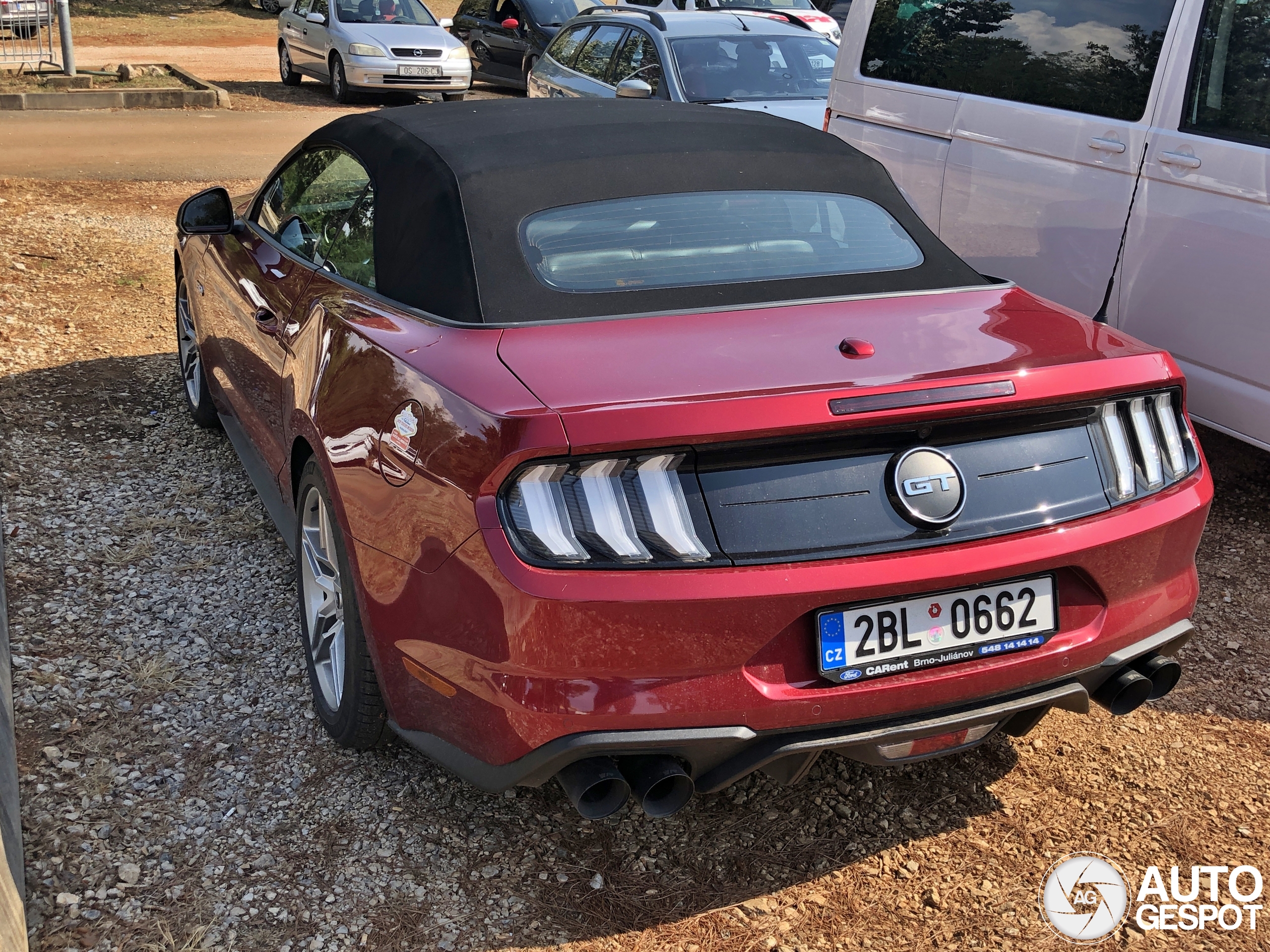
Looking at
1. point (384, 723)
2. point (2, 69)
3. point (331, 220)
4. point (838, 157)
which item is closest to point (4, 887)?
point (384, 723)

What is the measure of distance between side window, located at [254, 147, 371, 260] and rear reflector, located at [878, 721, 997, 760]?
2.19 metres

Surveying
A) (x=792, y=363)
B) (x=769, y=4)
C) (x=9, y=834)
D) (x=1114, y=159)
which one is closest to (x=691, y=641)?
(x=792, y=363)

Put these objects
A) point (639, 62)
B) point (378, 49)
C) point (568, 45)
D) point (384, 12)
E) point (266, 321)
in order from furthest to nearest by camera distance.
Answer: point (384, 12), point (378, 49), point (568, 45), point (639, 62), point (266, 321)

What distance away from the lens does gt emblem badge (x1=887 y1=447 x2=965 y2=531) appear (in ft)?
7.90

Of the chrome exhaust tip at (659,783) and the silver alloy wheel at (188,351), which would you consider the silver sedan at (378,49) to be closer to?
the silver alloy wheel at (188,351)

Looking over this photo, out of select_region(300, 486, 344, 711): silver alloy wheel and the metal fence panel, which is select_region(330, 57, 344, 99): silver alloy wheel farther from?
select_region(300, 486, 344, 711): silver alloy wheel

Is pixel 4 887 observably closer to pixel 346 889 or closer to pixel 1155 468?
pixel 346 889

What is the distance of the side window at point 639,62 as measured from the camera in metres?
8.98

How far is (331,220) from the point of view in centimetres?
369

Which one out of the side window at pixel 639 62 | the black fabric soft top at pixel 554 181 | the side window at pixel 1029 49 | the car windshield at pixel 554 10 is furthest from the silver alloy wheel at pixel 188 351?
the car windshield at pixel 554 10

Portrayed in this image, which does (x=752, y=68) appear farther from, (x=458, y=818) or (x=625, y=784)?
(x=625, y=784)

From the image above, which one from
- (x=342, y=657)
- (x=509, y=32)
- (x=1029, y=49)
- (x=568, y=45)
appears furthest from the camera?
(x=509, y=32)

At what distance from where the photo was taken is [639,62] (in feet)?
30.5
